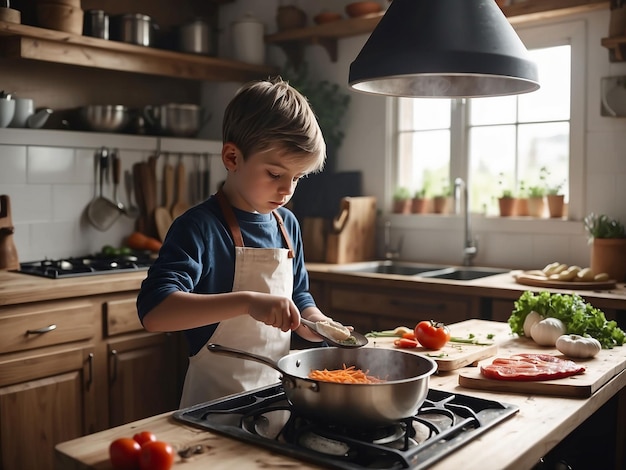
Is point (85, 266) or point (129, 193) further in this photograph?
point (129, 193)

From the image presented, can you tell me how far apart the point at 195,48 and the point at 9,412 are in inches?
83.5

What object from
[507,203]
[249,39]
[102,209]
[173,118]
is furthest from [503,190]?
[102,209]

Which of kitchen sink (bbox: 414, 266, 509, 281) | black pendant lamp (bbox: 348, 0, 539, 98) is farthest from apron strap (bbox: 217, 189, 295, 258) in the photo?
kitchen sink (bbox: 414, 266, 509, 281)

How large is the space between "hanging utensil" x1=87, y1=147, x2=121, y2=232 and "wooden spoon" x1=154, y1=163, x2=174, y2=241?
22 cm

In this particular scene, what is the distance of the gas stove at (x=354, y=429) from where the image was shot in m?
1.08

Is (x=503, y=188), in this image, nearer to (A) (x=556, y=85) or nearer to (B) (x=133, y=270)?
(A) (x=556, y=85)

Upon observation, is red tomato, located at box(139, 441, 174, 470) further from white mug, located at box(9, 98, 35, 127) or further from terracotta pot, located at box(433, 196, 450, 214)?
terracotta pot, located at box(433, 196, 450, 214)

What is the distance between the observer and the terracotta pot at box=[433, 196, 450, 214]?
370 cm

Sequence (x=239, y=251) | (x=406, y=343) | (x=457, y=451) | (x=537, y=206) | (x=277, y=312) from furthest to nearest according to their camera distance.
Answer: (x=537, y=206) < (x=406, y=343) < (x=239, y=251) < (x=277, y=312) < (x=457, y=451)

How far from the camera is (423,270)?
3.52 m

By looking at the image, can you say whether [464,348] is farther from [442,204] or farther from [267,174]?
[442,204]

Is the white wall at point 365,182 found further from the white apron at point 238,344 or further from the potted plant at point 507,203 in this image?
the white apron at point 238,344

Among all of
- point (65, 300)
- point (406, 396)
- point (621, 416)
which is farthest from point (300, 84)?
point (406, 396)

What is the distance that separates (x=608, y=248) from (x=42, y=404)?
2.30 m
